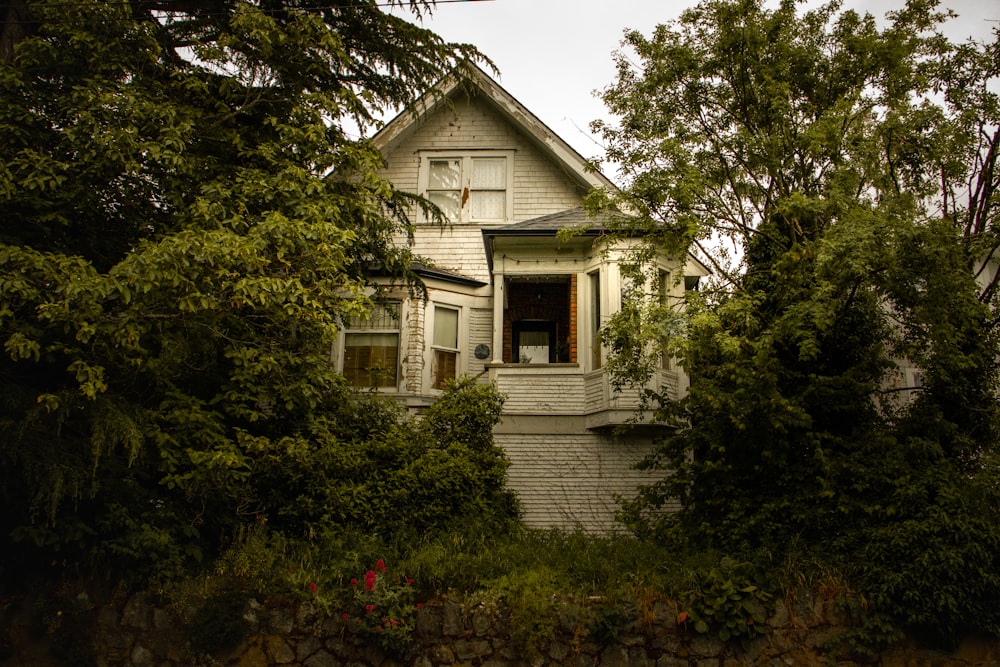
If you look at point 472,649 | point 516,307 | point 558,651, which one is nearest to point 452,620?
point 472,649

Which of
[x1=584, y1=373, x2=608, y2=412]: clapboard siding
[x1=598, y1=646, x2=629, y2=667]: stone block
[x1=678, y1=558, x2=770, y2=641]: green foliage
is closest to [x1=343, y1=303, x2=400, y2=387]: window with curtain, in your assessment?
[x1=584, y1=373, x2=608, y2=412]: clapboard siding

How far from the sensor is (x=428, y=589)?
928 cm

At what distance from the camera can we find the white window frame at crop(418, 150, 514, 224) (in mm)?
16562

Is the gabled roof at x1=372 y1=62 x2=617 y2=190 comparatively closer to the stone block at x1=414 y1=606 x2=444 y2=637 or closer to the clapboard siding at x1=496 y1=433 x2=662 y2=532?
the clapboard siding at x1=496 y1=433 x2=662 y2=532

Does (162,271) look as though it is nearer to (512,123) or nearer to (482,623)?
(482,623)

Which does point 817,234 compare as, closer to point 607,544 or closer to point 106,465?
point 607,544

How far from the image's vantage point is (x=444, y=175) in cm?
1712

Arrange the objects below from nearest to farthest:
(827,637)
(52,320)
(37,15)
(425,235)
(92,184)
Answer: (52,320) → (827,637) → (92,184) → (37,15) → (425,235)

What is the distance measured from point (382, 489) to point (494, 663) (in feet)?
9.64

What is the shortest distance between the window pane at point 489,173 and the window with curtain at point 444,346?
10.0ft

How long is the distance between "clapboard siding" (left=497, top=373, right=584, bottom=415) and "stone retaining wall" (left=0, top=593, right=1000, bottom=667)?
17.0 ft

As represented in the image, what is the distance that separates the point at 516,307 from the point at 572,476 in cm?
423

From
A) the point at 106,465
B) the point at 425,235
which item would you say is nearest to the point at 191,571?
the point at 106,465

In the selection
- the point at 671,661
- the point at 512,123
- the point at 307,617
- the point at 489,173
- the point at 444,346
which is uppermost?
the point at 512,123
